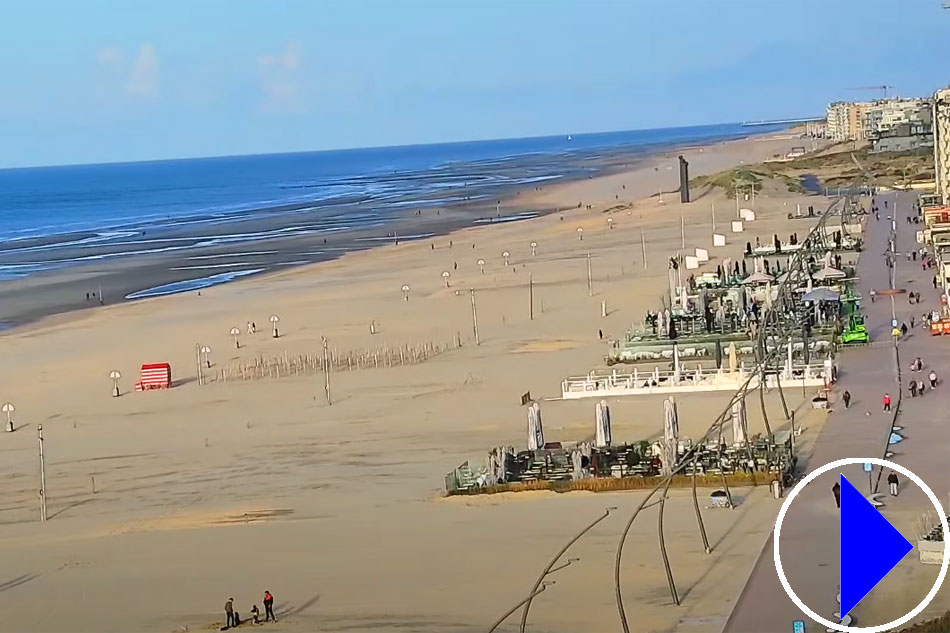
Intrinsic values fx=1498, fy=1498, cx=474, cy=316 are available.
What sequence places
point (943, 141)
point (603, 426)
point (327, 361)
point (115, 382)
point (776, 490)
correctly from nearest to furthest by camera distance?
point (776, 490), point (603, 426), point (115, 382), point (327, 361), point (943, 141)

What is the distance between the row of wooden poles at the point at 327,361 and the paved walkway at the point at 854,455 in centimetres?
1318

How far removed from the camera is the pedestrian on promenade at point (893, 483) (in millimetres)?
23969

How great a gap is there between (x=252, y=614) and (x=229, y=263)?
64.8 m

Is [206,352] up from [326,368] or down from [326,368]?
up

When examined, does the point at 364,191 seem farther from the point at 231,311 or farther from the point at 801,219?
the point at 231,311

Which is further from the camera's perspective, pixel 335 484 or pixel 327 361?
pixel 327 361

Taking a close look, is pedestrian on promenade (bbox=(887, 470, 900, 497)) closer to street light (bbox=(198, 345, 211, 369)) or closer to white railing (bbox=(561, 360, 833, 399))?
white railing (bbox=(561, 360, 833, 399))

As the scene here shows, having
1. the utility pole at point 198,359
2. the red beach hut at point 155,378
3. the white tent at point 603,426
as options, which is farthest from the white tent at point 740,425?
the red beach hut at point 155,378

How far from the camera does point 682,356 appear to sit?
132ft

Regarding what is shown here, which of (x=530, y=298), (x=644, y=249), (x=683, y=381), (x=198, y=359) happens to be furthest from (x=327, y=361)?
(x=644, y=249)

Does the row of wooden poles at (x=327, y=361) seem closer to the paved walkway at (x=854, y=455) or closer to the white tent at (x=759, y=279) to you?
the white tent at (x=759, y=279)

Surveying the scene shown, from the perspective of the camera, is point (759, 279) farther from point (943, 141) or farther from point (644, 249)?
point (943, 141)

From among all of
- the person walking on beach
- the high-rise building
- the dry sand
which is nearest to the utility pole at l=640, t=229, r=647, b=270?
the dry sand

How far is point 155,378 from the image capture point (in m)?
44.0
